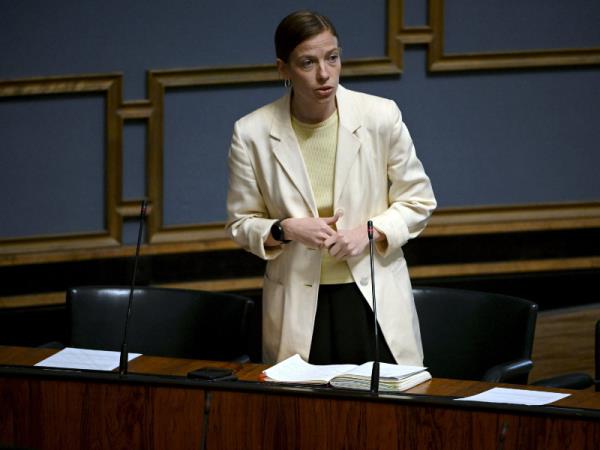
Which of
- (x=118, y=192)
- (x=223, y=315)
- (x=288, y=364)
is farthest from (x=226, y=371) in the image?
(x=118, y=192)

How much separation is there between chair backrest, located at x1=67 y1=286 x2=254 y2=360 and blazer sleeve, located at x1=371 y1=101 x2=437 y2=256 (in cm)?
66

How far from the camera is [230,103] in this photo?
4.61 m

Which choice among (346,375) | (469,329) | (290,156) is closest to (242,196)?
(290,156)

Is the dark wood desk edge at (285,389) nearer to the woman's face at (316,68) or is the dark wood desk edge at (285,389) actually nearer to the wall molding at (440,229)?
the woman's face at (316,68)

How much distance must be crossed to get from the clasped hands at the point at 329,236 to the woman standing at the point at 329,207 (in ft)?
0.17

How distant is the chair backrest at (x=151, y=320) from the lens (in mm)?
3475

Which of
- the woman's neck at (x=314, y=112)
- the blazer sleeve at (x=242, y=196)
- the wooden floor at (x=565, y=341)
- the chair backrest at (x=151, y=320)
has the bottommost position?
the wooden floor at (x=565, y=341)

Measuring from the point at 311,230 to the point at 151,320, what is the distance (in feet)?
2.72

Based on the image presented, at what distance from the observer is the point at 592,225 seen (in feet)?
15.9

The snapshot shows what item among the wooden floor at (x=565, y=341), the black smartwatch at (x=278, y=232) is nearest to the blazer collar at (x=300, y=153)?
the black smartwatch at (x=278, y=232)

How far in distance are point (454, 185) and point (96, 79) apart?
1480mm

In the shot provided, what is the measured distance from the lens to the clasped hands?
2869mm

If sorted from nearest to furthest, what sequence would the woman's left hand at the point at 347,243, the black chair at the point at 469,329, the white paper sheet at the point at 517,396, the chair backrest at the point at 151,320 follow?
the white paper sheet at the point at 517,396 < the woman's left hand at the point at 347,243 < the black chair at the point at 469,329 < the chair backrest at the point at 151,320

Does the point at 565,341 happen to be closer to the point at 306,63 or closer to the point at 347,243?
the point at 347,243
